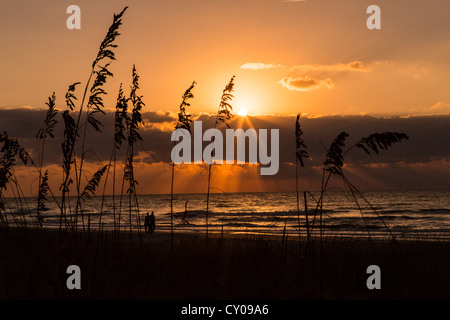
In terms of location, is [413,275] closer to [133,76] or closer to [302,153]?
[302,153]

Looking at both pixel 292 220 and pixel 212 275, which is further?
pixel 292 220

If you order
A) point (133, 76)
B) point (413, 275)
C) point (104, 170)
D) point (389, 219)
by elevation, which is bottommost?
point (389, 219)

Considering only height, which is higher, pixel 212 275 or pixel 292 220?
pixel 212 275

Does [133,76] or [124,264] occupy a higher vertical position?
[133,76]

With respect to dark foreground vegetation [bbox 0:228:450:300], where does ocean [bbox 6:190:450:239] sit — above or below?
below

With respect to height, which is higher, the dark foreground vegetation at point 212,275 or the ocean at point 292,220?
the dark foreground vegetation at point 212,275

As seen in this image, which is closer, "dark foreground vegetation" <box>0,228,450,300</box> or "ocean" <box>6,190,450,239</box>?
"dark foreground vegetation" <box>0,228,450,300</box>

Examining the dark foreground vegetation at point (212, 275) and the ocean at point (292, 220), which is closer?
the dark foreground vegetation at point (212, 275)

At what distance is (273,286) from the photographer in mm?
7168
